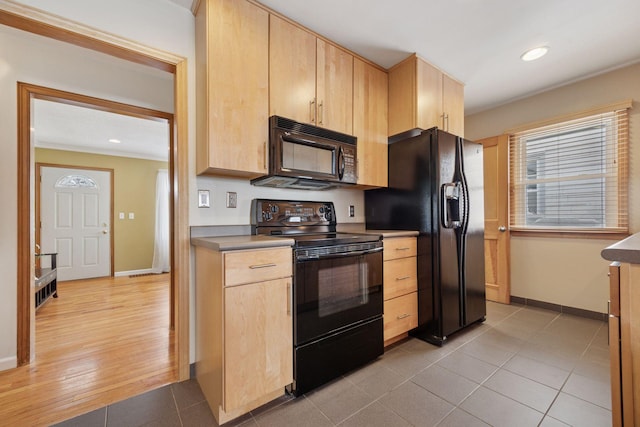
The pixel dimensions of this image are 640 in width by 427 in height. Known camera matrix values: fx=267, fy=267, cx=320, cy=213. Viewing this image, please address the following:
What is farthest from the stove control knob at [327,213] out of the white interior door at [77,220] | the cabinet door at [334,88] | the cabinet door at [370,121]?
the white interior door at [77,220]

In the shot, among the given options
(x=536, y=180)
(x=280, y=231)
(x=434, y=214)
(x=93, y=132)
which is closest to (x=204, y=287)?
(x=280, y=231)

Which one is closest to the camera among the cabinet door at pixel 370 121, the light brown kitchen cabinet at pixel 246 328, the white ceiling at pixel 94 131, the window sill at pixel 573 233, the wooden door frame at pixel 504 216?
the light brown kitchen cabinet at pixel 246 328

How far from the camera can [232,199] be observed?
197cm

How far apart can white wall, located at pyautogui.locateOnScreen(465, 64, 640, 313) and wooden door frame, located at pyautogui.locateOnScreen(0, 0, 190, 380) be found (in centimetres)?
354

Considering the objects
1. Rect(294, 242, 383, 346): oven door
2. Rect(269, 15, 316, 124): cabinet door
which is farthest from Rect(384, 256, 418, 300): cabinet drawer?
Rect(269, 15, 316, 124): cabinet door

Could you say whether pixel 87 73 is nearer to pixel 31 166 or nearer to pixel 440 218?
pixel 31 166

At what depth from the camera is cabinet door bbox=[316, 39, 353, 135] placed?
81.0 inches

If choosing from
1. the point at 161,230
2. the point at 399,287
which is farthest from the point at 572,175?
the point at 161,230

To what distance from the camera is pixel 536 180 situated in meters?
3.06

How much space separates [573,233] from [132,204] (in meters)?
6.86

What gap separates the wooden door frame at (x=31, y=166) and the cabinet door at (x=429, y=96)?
1.90 m

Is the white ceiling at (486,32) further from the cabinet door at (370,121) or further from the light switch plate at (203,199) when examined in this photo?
the light switch plate at (203,199)

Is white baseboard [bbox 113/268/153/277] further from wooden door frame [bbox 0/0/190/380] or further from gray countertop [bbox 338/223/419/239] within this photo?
gray countertop [bbox 338/223/419/239]

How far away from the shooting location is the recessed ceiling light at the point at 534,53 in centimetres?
227
